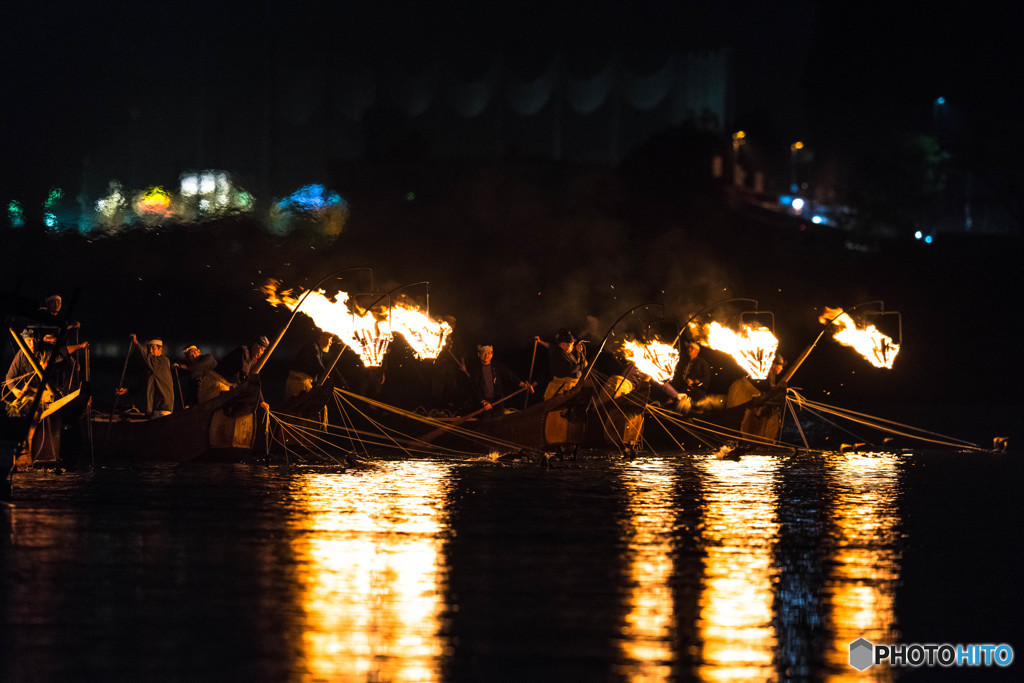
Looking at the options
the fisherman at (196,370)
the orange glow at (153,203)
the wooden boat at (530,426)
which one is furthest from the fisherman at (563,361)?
the orange glow at (153,203)

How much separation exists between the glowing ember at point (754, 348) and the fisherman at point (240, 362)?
6.99m

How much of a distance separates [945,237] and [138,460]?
36.3 metres

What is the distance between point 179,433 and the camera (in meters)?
16.4

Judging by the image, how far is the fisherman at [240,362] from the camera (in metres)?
18.2

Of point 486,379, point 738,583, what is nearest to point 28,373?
point 486,379

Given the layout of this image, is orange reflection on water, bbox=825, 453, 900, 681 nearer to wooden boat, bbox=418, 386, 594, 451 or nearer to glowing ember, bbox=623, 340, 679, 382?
wooden boat, bbox=418, 386, 594, 451

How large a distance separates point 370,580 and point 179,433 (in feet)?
29.9

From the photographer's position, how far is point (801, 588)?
7770 millimetres

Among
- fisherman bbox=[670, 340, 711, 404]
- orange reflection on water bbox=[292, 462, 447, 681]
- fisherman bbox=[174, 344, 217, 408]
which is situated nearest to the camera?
orange reflection on water bbox=[292, 462, 447, 681]

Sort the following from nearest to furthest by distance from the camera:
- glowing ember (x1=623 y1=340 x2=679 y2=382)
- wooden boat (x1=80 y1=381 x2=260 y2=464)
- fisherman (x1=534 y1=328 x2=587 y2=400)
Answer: wooden boat (x1=80 y1=381 x2=260 y2=464)
glowing ember (x1=623 y1=340 x2=679 y2=382)
fisherman (x1=534 y1=328 x2=587 y2=400)

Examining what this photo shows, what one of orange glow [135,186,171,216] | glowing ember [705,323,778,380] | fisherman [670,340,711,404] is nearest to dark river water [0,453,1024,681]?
glowing ember [705,323,778,380]

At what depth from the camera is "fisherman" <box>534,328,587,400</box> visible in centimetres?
1959

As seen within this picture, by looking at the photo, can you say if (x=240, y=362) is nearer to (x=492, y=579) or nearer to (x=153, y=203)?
(x=153, y=203)

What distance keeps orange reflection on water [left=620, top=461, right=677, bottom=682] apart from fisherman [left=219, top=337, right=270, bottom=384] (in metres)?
6.64
